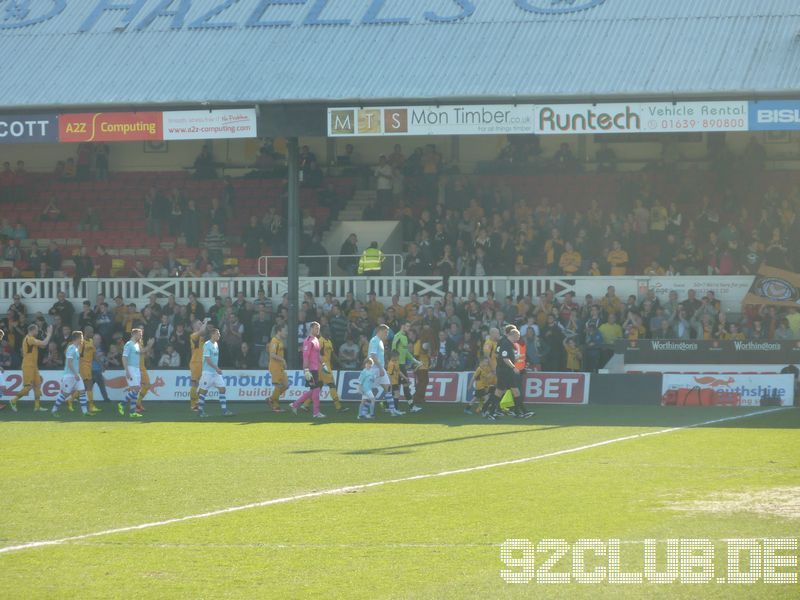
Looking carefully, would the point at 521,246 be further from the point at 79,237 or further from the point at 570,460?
the point at 570,460

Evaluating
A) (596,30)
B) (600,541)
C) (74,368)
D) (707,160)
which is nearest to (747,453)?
(600,541)

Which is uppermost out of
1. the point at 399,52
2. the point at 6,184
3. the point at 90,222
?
the point at 399,52

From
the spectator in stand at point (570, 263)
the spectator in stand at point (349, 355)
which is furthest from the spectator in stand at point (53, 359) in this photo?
the spectator in stand at point (570, 263)

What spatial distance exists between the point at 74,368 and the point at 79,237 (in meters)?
12.7

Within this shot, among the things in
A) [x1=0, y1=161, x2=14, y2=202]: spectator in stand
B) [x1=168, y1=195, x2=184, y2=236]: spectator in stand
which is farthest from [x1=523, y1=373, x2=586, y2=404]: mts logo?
[x1=0, y1=161, x2=14, y2=202]: spectator in stand

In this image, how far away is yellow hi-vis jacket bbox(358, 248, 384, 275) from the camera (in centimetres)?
3341

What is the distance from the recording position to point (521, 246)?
3353 cm

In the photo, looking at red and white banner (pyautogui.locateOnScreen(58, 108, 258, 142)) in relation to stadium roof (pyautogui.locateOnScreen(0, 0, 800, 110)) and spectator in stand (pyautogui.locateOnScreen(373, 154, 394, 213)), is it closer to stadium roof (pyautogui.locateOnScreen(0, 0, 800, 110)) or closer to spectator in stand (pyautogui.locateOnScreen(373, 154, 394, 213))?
stadium roof (pyautogui.locateOnScreen(0, 0, 800, 110))

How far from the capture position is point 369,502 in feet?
47.1

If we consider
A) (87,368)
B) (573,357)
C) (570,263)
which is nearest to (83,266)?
(87,368)

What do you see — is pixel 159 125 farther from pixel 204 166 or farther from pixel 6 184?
pixel 6 184

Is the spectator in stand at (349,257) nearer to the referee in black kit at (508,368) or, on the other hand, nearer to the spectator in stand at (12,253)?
the spectator in stand at (12,253)

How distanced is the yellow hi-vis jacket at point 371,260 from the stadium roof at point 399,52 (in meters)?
4.57

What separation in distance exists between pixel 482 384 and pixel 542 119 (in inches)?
274
